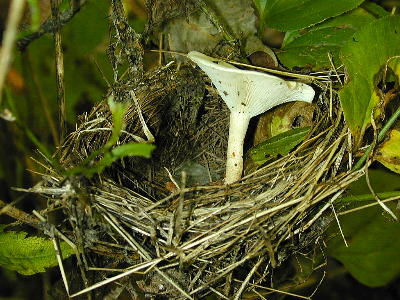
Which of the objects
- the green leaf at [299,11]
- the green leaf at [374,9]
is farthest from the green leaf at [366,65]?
the green leaf at [374,9]

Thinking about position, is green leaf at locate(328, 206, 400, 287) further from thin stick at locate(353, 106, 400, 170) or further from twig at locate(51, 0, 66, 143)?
twig at locate(51, 0, 66, 143)

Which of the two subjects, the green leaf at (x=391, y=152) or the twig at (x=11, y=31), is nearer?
the twig at (x=11, y=31)

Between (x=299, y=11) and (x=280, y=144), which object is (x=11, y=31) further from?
(x=299, y=11)

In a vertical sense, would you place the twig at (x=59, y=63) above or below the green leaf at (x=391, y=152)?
above

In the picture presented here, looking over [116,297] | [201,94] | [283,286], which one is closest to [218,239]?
[116,297]

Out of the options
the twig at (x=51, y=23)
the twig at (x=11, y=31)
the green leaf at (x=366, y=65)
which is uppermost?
the twig at (x=11, y=31)

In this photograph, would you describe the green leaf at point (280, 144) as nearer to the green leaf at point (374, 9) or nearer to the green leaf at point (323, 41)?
the green leaf at point (323, 41)
